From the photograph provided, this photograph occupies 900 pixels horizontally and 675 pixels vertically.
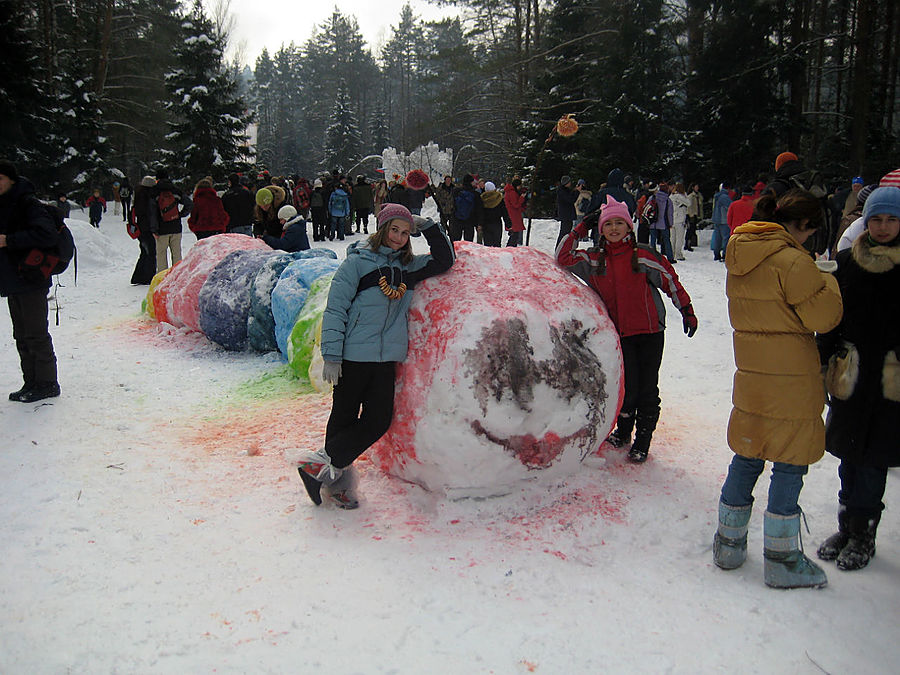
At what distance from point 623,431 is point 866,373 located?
65.8 inches

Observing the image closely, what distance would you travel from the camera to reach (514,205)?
14594 mm

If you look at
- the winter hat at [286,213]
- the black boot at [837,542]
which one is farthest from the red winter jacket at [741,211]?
the black boot at [837,542]

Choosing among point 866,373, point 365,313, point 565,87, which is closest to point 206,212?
point 365,313

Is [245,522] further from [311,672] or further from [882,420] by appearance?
[882,420]

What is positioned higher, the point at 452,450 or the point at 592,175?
the point at 592,175

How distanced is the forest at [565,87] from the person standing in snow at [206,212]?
11248 millimetres

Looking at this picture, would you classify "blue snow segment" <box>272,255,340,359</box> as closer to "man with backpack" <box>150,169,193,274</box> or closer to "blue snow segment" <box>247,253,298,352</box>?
"blue snow segment" <box>247,253,298,352</box>

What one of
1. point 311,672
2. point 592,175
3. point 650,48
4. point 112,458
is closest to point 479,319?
point 311,672

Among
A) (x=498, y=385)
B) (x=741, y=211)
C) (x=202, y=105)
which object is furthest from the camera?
(x=202, y=105)

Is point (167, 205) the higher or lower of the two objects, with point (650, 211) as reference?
higher

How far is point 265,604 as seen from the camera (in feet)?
9.27

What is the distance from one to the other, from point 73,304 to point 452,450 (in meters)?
8.32

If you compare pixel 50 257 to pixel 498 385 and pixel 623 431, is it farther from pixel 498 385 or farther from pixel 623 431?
pixel 623 431

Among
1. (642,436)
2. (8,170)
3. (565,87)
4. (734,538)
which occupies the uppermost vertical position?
(565,87)
